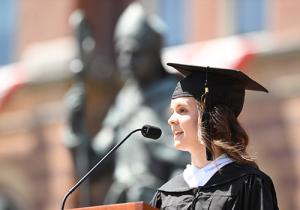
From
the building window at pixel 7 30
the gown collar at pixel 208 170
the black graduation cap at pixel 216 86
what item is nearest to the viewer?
the gown collar at pixel 208 170

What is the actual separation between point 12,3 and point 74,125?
6080 mm

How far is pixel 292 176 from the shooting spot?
42.8ft

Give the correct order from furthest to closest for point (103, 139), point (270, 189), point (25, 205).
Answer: point (25, 205) < point (103, 139) < point (270, 189)

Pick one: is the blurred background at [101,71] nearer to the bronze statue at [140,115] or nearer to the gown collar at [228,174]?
the bronze statue at [140,115]

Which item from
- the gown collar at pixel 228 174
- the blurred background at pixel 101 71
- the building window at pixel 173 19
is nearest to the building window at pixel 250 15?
the blurred background at pixel 101 71

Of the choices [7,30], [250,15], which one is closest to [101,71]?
[7,30]

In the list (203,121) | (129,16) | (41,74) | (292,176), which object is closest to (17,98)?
(41,74)

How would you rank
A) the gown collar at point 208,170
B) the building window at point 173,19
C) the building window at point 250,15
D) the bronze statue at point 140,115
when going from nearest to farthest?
1. the gown collar at point 208,170
2. the bronze statue at point 140,115
3. the building window at point 250,15
4. the building window at point 173,19

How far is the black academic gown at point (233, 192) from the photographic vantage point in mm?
4207

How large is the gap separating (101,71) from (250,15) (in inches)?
81.1

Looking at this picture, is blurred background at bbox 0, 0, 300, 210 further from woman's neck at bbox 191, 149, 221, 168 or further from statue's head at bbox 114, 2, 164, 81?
woman's neck at bbox 191, 149, 221, 168

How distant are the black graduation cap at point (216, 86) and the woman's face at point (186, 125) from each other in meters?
0.05

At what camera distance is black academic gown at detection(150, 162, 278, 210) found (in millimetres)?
4207

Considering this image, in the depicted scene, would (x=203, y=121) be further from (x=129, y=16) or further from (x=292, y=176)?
(x=292, y=176)
